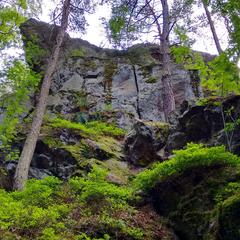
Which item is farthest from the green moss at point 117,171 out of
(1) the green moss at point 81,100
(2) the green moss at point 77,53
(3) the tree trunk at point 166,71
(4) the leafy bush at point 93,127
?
(2) the green moss at point 77,53

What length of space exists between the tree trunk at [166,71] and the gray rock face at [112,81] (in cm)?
189

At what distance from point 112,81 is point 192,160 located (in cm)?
1150

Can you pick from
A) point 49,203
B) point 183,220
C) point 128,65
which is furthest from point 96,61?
point 183,220

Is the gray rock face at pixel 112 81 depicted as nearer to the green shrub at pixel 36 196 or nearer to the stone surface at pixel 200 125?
the stone surface at pixel 200 125

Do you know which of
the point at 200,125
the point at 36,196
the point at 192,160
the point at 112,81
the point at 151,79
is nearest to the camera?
the point at 192,160

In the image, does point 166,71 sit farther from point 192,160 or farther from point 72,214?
point 72,214

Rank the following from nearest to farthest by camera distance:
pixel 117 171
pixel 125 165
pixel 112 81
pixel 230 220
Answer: pixel 230 220 → pixel 117 171 → pixel 125 165 → pixel 112 81

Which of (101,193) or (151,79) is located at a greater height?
(151,79)

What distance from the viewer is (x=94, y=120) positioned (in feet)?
50.2

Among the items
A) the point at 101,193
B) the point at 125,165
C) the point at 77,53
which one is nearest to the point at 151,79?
A: the point at 77,53

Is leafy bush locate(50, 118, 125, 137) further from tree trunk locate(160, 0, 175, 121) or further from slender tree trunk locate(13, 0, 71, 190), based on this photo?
tree trunk locate(160, 0, 175, 121)

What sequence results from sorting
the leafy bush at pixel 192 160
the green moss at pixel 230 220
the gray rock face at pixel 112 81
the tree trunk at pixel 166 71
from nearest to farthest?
the green moss at pixel 230 220 → the leafy bush at pixel 192 160 → the tree trunk at pixel 166 71 → the gray rock face at pixel 112 81

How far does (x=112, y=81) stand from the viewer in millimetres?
17641

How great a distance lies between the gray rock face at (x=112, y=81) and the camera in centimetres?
1617
